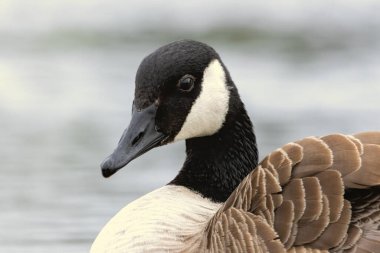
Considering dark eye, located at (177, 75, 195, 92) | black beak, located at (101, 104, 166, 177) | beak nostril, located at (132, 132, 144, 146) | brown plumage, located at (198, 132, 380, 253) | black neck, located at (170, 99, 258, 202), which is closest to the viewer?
brown plumage, located at (198, 132, 380, 253)

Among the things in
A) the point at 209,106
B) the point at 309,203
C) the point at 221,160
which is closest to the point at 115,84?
the point at 221,160

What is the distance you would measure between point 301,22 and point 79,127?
758cm

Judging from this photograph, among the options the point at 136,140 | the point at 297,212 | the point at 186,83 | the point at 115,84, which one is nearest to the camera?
the point at 297,212

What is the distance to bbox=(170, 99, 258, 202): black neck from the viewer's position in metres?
6.71

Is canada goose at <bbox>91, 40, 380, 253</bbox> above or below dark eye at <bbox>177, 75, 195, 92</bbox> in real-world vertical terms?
below

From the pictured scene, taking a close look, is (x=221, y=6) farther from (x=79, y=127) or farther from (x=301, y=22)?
(x=79, y=127)

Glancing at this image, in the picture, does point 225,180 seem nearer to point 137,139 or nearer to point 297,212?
point 137,139

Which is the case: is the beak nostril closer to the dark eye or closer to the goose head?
the goose head

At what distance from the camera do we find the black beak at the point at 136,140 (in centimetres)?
601

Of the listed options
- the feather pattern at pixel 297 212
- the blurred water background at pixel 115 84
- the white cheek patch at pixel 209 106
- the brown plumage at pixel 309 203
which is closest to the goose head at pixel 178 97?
the white cheek patch at pixel 209 106

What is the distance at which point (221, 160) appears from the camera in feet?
22.1

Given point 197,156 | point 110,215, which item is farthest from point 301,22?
point 197,156

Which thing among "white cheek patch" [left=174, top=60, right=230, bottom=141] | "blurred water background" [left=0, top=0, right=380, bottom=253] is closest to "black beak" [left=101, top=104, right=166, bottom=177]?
"white cheek patch" [left=174, top=60, right=230, bottom=141]

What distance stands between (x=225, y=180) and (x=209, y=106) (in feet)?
1.67
